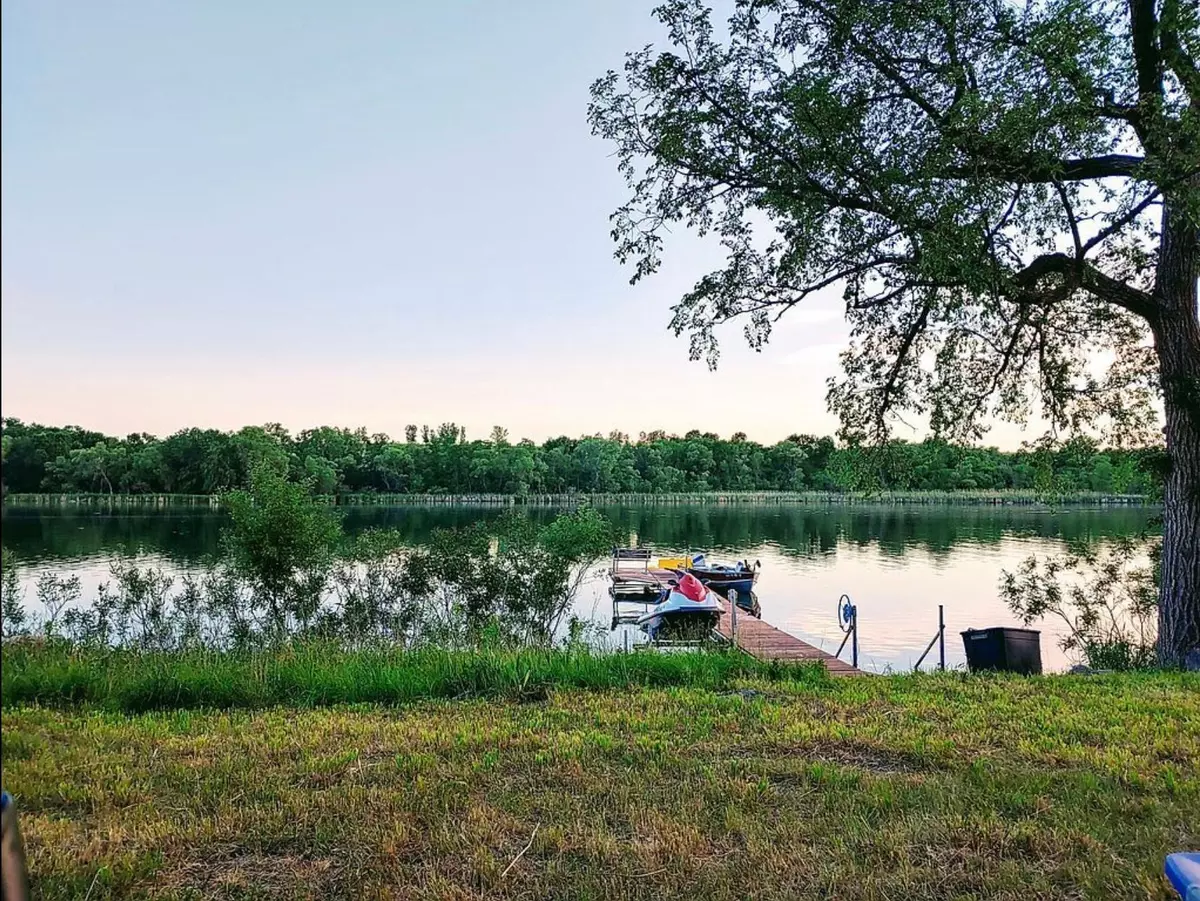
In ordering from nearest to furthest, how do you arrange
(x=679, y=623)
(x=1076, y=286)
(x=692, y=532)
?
(x=1076, y=286) < (x=679, y=623) < (x=692, y=532)

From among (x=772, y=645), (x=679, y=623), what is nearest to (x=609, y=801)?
(x=772, y=645)

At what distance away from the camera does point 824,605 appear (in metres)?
26.5

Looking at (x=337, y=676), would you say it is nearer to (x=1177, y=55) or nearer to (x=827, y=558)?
(x=1177, y=55)

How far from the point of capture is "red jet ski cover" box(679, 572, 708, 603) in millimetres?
18484

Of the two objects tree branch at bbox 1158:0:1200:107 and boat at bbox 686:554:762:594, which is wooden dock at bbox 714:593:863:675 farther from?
tree branch at bbox 1158:0:1200:107

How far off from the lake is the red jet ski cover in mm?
2004

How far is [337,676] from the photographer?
7988 mm

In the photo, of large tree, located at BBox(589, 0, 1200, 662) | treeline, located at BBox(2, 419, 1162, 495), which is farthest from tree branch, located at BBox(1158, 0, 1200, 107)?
treeline, located at BBox(2, 419, 1162, 495)

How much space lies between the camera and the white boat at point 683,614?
58.2 feet

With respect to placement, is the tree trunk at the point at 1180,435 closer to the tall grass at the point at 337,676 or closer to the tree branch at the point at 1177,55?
the tree branch at the point at 1177,55

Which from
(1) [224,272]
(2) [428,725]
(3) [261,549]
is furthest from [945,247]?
(1) [224,272]

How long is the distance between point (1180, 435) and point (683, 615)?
10268mm

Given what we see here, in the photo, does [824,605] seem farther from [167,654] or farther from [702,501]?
[702,501]

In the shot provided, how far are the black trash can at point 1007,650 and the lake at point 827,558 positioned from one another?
2.50 m
